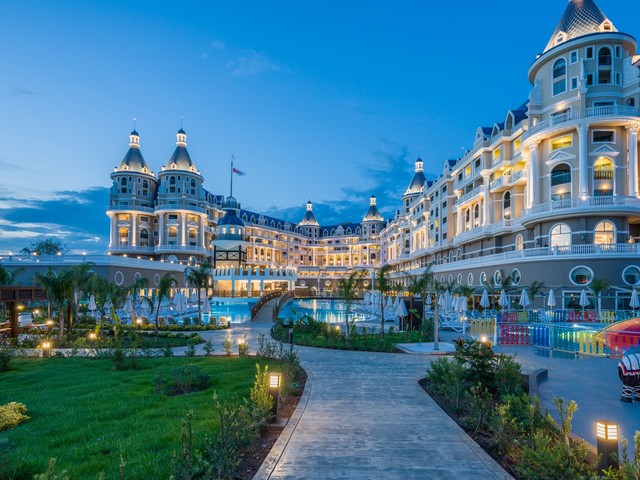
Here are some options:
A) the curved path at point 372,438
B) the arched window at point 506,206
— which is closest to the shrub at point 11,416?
the curved path at point 372,438

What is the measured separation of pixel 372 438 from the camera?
6352 millimetres

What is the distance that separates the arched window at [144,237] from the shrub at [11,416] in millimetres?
60842

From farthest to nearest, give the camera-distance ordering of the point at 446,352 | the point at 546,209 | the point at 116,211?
the point at 116,211 < the point at 546,209 < the point at 446,352

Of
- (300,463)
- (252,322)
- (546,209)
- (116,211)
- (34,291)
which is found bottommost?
(252,322)

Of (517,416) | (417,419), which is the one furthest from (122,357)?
(517,416)

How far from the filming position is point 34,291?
16.3m

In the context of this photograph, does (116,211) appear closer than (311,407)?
No

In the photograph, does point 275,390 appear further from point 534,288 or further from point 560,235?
point 560,235

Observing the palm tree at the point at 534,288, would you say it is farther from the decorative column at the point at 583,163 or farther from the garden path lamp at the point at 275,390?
the garden path lamp at the point at 275,390

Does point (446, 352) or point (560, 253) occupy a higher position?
point (560, 253)

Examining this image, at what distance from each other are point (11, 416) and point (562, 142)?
37.9 meters

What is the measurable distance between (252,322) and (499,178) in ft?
95.3

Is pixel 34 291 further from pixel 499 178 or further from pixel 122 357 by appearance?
pixel 499 178

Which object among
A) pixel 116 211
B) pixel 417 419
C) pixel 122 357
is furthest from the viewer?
pixel 116 211
